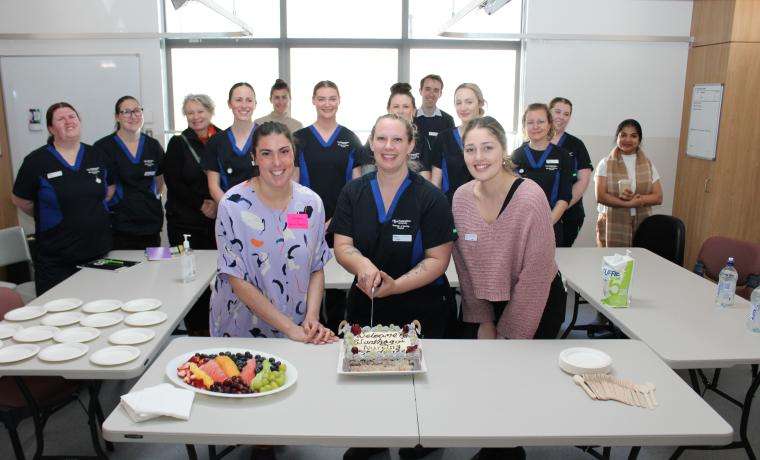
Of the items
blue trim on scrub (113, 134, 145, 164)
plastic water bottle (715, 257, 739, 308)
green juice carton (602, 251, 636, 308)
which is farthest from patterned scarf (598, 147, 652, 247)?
blue trim on scrub (113, 134, 145, 164)

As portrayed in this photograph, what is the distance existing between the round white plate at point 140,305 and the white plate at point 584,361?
71.5 inches

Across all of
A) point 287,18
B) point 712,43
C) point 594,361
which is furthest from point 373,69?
point 594,361

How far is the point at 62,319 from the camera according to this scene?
101 inches

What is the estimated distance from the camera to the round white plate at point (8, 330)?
2395 millimetres

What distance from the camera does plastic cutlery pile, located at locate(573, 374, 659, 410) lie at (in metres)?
1.93

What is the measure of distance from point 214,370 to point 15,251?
3089 millimetres

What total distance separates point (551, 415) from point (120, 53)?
5.59 metres

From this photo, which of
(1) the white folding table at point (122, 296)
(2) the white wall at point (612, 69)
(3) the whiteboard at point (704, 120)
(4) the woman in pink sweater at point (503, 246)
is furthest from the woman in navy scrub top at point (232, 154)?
(3) the whiteboard at point (704, 120)

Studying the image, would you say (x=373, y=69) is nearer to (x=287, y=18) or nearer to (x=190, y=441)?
(x=287, y=18)

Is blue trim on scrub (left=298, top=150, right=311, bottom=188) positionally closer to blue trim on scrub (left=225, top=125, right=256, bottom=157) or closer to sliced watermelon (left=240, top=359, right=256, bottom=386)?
A: blue trim on scrub (left=225, top=125, right=256, bottom=157)

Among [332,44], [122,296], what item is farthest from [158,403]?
[332,44]

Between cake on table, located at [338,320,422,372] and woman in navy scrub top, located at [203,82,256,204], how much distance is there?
1983mm

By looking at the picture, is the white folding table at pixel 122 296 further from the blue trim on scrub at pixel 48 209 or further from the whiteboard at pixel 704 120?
the whiteboard at pixel 704 120

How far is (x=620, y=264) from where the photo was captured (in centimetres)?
279
